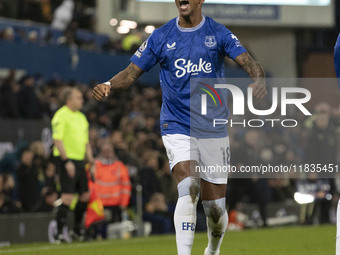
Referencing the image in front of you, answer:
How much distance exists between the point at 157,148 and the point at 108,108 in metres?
2.01

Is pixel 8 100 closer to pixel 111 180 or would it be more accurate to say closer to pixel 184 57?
pixel 111 180

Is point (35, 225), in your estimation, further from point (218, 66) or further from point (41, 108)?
point (218, 66)

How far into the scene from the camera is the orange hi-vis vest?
14516 mm

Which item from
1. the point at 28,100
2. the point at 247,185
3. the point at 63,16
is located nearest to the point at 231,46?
the point at 28,100

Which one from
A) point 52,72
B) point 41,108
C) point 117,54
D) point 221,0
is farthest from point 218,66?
point 221,0

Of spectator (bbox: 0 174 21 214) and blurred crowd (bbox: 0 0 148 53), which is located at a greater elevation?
blurred crowd (bbox: 0 0 148 53)

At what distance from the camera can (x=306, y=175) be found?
743 inches

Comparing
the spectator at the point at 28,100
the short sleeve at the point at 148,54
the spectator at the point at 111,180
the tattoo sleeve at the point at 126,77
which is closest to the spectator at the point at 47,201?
the spectator at the point at 111,180

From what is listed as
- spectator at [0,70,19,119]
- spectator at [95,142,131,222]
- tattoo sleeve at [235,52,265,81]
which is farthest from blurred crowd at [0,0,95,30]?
tattoo sleeve at [235,52,265,81]

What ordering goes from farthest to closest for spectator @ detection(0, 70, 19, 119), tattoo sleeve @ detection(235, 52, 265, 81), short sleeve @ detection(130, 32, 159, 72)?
spectator @ detection(0, 70, 19, 119), short sleeve @ detection(130, 32, 159, 72), tattoo sleeve @ detection(235, 52, 265, 81)

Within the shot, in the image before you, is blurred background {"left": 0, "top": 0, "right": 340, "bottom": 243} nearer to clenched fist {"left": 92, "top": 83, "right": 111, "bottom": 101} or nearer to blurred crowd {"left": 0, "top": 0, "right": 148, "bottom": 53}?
blurred crowd {"left": 0, "top": 0, "right": 148, "bottom": 53}

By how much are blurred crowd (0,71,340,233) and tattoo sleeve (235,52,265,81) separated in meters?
6.36

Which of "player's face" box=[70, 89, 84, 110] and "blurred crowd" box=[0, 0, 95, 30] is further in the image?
"blurred crowd" box=[0, 0, 95, 30]

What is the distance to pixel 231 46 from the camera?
25.0ft
